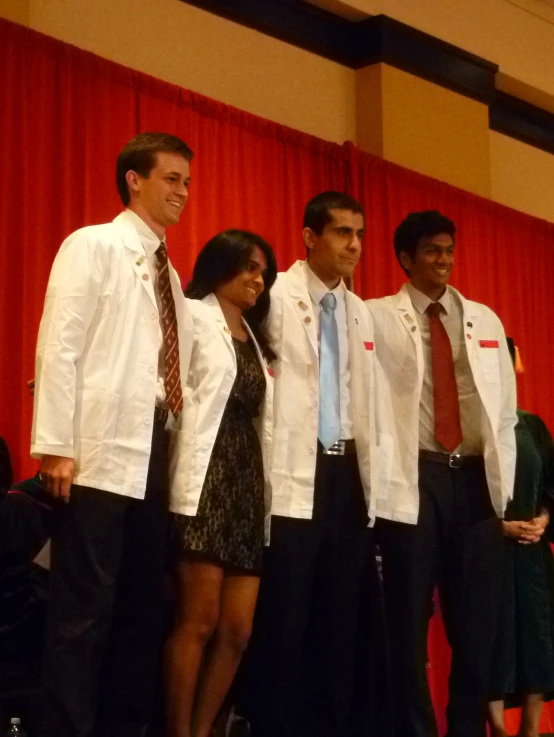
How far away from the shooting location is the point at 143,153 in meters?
3.03

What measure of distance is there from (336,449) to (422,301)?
27.3 inches

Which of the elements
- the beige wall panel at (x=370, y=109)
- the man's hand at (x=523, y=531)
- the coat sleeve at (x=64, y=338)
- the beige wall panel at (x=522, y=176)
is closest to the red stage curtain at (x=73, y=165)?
the beige wall panel at (x=370, y=109)

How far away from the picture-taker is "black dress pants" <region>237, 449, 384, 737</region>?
3.21 meters

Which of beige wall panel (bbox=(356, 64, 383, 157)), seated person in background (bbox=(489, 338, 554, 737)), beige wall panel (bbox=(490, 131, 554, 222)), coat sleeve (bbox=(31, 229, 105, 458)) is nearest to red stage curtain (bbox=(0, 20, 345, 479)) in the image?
beige wall panel (bbox=(356, 64, 383, 157))

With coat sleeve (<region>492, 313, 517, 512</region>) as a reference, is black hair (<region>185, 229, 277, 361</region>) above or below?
above

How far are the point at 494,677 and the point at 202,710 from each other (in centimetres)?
170

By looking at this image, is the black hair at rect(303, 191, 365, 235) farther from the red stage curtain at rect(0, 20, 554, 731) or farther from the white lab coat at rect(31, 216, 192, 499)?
the red stage curtain at rect(0, 20, 554, 731)

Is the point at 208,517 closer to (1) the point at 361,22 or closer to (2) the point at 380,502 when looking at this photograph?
(2) the point at 380,502

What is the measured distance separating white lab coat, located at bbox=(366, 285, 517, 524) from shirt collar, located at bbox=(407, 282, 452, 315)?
0.10ft

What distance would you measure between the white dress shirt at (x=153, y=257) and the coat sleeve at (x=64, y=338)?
168 millimetres

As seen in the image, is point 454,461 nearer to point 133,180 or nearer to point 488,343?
point 488,343

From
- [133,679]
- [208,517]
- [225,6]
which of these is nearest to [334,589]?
[208,517]

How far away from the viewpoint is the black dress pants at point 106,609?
2.60 meters

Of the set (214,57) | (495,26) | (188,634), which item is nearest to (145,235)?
(188,634)
